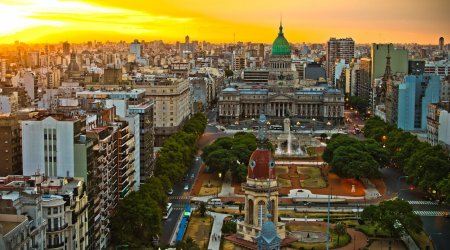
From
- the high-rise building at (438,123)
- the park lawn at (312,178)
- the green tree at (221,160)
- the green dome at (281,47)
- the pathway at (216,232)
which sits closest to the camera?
the pathway at (216,232)

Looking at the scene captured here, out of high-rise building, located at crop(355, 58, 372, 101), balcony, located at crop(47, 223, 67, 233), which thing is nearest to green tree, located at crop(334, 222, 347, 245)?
balcony, located at crop(47, 223, 67, 233)

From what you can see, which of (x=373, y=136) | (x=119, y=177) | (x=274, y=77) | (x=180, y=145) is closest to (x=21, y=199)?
(x=119, y=177)

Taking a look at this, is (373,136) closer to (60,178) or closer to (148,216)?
(148,216)

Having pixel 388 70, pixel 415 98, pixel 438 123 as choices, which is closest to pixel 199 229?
pixel 438 123

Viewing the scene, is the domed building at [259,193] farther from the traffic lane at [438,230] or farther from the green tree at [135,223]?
the traffic lane at [438,230]

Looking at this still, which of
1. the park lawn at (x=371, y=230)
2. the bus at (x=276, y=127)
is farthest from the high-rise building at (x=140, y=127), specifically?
the bus at (x=276, y=127)

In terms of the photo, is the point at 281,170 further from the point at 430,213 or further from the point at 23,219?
the point at 23,219
